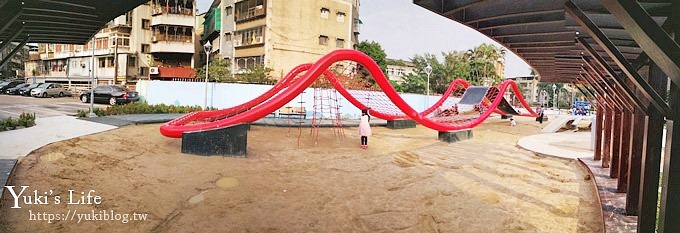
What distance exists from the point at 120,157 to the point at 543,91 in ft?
260

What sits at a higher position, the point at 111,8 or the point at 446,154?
the point at 111,8

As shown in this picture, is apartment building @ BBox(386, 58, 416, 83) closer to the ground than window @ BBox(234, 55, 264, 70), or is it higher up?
higher up

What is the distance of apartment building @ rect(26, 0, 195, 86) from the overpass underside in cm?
3291

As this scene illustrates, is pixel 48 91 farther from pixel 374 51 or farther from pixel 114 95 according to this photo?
pixel 374 51

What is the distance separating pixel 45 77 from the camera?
46.2 m

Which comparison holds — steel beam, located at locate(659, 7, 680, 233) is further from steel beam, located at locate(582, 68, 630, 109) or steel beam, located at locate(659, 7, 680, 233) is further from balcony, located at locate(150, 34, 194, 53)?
balcony, located at locate(150, 34, 194, 53)

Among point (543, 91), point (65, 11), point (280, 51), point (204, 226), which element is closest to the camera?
point (204, 226)

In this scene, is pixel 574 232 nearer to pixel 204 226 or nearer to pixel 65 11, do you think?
pixel 204 226

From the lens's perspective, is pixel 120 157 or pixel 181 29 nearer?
pixel 120 157

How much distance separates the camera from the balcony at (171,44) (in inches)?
1452

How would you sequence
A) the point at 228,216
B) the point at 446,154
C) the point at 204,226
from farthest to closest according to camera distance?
the point at 446,154
the point at 228,216
the point at 204,226

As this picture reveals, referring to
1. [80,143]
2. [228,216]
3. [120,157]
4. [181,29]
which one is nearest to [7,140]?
[80,143]

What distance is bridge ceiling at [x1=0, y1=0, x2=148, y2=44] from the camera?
6023mm

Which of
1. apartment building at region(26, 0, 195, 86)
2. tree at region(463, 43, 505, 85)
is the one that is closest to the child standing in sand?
apartment building at region(26, 0, 195, 86)
